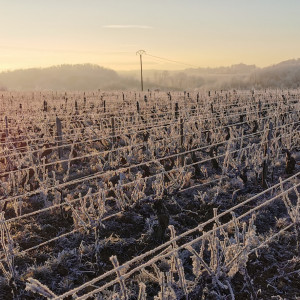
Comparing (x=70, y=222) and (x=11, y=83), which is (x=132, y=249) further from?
(x=11, y=83)

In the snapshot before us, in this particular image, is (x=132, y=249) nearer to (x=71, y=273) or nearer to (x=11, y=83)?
(x=71, y=273)

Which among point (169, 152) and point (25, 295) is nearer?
point (25, 295)

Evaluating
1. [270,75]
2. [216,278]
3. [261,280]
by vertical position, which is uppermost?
[270,75]

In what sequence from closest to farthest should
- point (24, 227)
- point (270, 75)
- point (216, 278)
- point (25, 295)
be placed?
1. point (216, 278)
2. point (25, 295)
3. point (24, 227)
4. point (270, 75)

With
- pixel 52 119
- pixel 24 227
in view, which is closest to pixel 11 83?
pixel 52 119

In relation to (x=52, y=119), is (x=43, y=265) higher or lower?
lower

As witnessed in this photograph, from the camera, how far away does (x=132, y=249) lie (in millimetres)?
4250

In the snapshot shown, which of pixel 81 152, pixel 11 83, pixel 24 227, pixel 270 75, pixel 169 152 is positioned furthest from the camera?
pixel 11 83

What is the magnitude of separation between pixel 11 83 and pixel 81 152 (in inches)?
4083

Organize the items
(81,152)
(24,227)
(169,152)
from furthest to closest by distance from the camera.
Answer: (81,152) < (169,152) < (24,227)

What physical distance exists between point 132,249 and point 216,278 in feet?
5.75

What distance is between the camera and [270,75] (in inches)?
2557

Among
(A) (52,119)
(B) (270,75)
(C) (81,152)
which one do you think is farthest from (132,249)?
(B) (270,75)

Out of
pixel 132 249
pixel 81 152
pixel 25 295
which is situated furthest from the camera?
pixel 81 152
